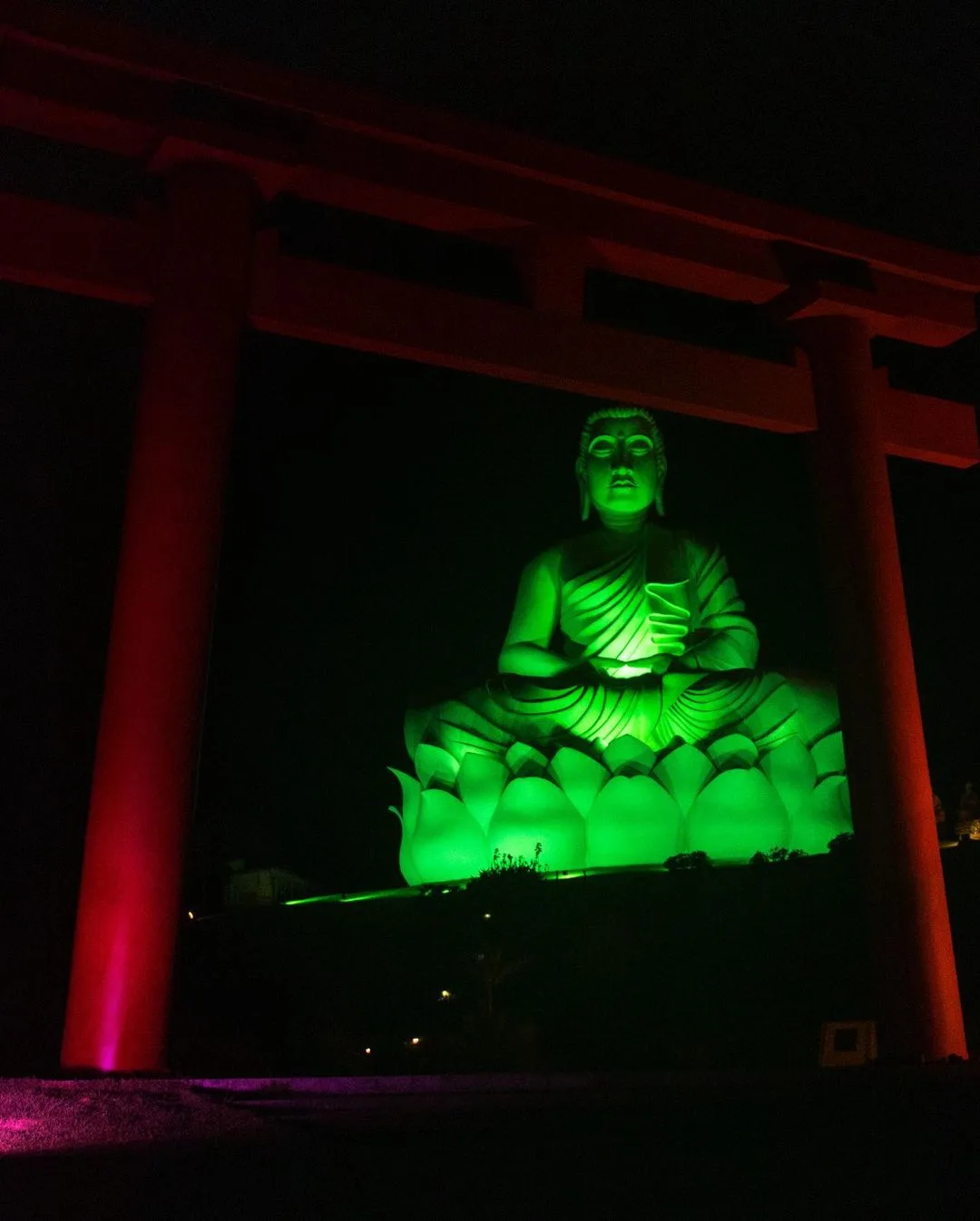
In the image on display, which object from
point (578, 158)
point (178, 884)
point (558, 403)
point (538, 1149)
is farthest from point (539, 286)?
point (558, 403)

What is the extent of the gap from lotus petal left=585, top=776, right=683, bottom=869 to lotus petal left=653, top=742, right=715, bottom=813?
77 millimetres

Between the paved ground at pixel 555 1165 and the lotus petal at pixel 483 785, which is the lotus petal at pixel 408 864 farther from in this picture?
the paved ground at pixel 555 1165

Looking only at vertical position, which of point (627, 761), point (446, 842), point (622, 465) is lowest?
point (446, 842)

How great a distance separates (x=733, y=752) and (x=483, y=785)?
164cm

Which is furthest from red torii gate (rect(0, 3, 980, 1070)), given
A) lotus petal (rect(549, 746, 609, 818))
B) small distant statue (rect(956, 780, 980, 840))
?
lotus petal (rect(549, 746, 609, 818))

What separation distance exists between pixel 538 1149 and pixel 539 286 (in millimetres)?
4663

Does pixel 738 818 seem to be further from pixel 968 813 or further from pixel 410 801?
pixel 410 801

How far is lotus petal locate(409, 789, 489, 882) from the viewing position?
904cm

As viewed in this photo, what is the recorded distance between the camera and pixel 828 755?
9062 mm

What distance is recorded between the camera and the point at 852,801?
20.0 ft

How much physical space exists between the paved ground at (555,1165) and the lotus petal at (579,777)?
5499 millimetres

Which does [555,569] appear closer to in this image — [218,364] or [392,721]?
[392,721]

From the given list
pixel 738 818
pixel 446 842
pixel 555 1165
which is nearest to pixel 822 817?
pixel 738 818

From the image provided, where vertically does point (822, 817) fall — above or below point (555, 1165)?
above
